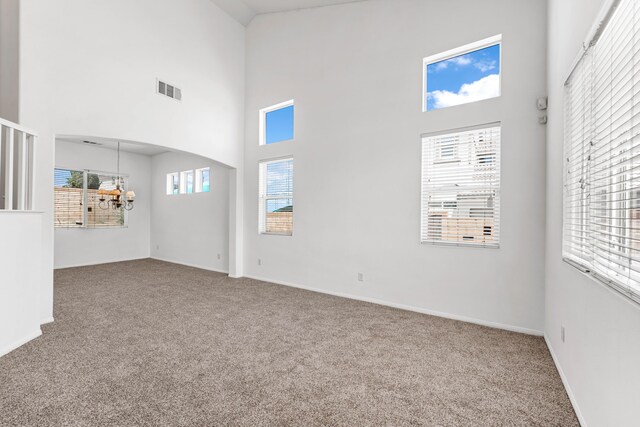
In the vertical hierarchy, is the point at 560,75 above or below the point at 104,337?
above

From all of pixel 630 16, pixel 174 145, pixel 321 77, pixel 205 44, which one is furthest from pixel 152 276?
pixel 630 16

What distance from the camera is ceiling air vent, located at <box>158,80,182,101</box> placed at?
14.4 feet

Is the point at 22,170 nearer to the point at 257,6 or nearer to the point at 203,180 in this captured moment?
the point at 203,180

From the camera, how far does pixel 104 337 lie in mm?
2941

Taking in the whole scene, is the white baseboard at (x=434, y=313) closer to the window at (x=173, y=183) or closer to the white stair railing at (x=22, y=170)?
the white stair railing at (x=22, y=170)

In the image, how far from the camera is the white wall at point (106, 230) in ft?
22.9

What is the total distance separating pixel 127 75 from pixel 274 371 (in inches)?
168

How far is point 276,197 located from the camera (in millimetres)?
5484

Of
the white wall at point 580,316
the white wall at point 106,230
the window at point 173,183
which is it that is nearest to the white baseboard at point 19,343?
the white wall at point 580,316

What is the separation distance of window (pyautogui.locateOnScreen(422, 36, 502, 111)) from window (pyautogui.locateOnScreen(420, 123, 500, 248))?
1.41 feet

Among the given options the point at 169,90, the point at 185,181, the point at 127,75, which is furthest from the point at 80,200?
the point at 127,75

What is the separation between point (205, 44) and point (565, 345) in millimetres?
6300

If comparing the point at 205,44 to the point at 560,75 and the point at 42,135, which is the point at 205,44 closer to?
the point at 42,135

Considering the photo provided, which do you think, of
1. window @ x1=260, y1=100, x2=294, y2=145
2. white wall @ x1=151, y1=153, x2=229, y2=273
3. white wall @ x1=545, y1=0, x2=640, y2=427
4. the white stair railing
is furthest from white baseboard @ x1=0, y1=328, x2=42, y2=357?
white wall @ x1=545, y1=0, x2=640, y2=427
